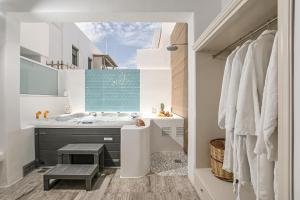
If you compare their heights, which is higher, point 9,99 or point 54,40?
point 54,40

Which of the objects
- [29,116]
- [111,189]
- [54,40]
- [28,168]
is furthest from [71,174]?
[54,40]

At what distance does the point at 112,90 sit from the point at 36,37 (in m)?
1.80

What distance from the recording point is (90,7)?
6.97ft

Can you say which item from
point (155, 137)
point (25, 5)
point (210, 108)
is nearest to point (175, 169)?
point (155, 137)

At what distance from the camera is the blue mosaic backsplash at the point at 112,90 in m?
4.24

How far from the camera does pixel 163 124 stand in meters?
3.36

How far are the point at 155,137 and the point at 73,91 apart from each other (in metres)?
2.20

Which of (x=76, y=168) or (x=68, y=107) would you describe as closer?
(x=76, y=168)

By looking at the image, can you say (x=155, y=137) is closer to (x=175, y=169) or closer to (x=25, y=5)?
(x=175, y=169)

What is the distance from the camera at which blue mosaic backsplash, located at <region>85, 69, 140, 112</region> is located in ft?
13.9

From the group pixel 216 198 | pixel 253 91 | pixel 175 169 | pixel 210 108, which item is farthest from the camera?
pixel 175 169

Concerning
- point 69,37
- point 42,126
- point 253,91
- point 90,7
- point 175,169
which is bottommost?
point 175,169

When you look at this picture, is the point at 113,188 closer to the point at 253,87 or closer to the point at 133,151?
the point at 133,151

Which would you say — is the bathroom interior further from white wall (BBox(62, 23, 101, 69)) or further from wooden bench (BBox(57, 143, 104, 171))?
white wall (BBox(62, 23, 101, 69))
